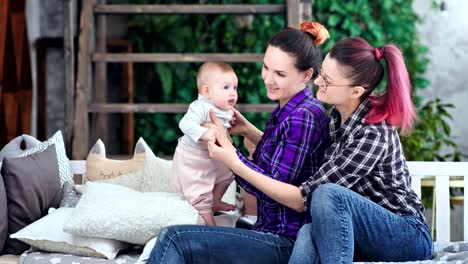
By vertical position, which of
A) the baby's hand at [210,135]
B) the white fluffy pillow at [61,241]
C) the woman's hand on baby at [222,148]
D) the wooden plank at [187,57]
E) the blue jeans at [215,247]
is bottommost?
the white fluffy pillow at [61,241]

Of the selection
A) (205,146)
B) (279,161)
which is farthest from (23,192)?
(279,161)

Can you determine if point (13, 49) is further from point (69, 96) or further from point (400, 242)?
point (400, 242)

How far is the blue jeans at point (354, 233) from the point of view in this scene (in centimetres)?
246

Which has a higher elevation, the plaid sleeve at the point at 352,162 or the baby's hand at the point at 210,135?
the baby's hand at the point at 210,135

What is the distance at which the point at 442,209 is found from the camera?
331cm

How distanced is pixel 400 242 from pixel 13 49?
12.0ft

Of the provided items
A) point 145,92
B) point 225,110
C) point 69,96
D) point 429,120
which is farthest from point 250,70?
point 225,110

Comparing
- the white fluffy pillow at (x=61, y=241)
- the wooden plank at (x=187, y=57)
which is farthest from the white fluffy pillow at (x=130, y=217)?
the wooden plank at (x=187, y=57)

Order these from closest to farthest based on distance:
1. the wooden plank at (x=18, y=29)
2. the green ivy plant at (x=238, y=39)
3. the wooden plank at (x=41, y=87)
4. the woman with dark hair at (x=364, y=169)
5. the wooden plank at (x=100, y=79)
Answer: the woman with dark hair at (x=364, y=169), the wooden plank at (x=100, y=79), the wooden plank at (x=18, y=29), the wooden plank at (x=41, y=87), the green ivy plant at (x=238, y=39)

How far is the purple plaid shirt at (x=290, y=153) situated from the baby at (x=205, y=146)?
202 mm

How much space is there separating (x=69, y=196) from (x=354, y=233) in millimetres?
1228

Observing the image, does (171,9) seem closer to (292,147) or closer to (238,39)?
(238,39)

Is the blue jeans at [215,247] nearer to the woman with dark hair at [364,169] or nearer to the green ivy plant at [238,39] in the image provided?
the woman with dark hair at [364,169]

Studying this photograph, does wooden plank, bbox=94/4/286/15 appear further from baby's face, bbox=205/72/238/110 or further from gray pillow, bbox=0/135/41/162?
baby's face, bbox=205/72/238/110
